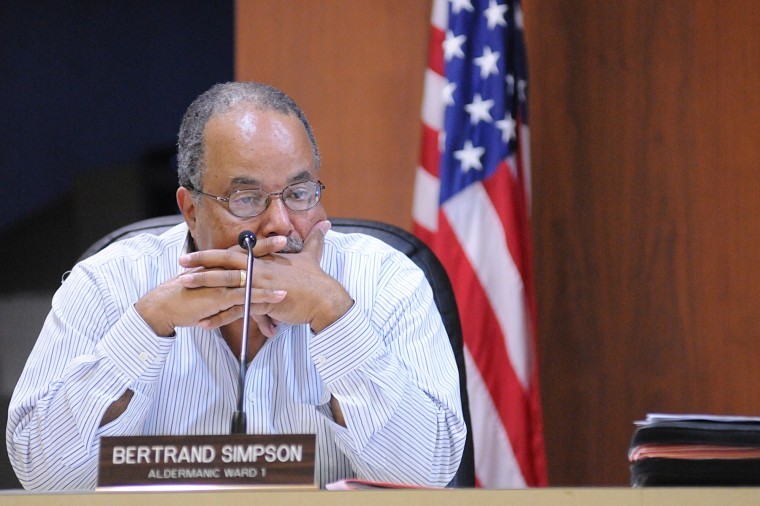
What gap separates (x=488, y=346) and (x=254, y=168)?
1.20 metres

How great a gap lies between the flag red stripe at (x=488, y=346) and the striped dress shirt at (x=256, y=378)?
32.4 inches

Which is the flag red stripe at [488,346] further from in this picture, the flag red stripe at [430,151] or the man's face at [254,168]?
the man's face at [254,168]

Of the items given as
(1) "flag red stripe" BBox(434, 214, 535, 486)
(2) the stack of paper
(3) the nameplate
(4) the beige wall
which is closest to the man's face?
(3) the nameplate

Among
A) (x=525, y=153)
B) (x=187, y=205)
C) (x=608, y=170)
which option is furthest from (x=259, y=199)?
(x=608, y=170)

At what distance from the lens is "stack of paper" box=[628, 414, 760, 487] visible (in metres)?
1.21

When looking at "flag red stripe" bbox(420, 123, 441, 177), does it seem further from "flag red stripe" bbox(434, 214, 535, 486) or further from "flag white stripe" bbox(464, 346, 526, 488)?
"flag white stripe" bbox(464, 346, 526, 488)

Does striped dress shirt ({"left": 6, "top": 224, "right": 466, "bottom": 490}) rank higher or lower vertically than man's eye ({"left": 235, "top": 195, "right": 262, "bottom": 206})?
lower

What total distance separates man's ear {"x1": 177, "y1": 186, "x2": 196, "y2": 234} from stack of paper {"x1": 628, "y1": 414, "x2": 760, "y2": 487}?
0.98m

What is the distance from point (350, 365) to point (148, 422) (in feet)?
1.35

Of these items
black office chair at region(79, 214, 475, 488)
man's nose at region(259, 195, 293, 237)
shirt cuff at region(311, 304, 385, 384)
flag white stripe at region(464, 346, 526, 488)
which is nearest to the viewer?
shirt cuff at region(311, 304, 385, 384)

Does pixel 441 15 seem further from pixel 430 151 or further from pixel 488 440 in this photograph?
pixel 488 440

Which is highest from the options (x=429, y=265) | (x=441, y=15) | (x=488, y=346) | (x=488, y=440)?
(x=441, y=15)

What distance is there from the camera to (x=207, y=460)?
3.73ft

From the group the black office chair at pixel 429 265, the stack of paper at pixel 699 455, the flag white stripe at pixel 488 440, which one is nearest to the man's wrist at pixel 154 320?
the black office chair at pixel 429 265
